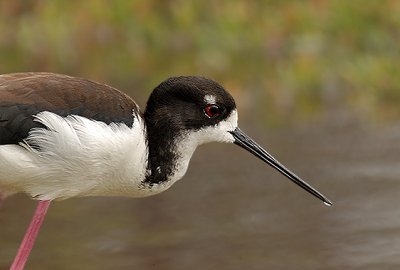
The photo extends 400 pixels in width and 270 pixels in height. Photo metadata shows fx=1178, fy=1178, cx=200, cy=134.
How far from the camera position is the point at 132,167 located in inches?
215

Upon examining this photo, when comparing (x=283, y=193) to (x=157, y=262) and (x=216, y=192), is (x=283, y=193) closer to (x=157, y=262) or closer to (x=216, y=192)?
(x=216, y=192)

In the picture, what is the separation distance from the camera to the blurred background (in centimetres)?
633

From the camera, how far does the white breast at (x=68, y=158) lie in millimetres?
5254

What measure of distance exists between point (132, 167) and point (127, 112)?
10.1 inches

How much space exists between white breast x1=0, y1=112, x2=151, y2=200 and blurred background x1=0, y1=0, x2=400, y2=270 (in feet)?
2.48

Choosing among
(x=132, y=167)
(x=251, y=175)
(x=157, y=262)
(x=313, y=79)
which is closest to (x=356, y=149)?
A: (x=251, y=175)

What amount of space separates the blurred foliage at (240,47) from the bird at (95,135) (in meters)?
3.63

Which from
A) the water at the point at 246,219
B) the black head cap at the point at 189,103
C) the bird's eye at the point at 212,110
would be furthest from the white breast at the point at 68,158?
the water at the point at 246,219

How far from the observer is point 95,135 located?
5297mm

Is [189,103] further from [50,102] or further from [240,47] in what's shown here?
[240,47]

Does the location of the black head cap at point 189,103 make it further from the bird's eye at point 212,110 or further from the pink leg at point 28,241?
the pink leg at point 28,241

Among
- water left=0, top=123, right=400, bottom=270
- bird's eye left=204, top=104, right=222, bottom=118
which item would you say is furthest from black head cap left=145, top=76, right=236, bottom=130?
water left=0, top=123, right=400, bottom=270

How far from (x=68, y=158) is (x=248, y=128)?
12.7 feet

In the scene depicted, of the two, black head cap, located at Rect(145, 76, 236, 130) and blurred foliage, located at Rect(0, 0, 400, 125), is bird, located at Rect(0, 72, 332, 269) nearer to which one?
black head cap, located at Rect(145, 76, 236, 130)
